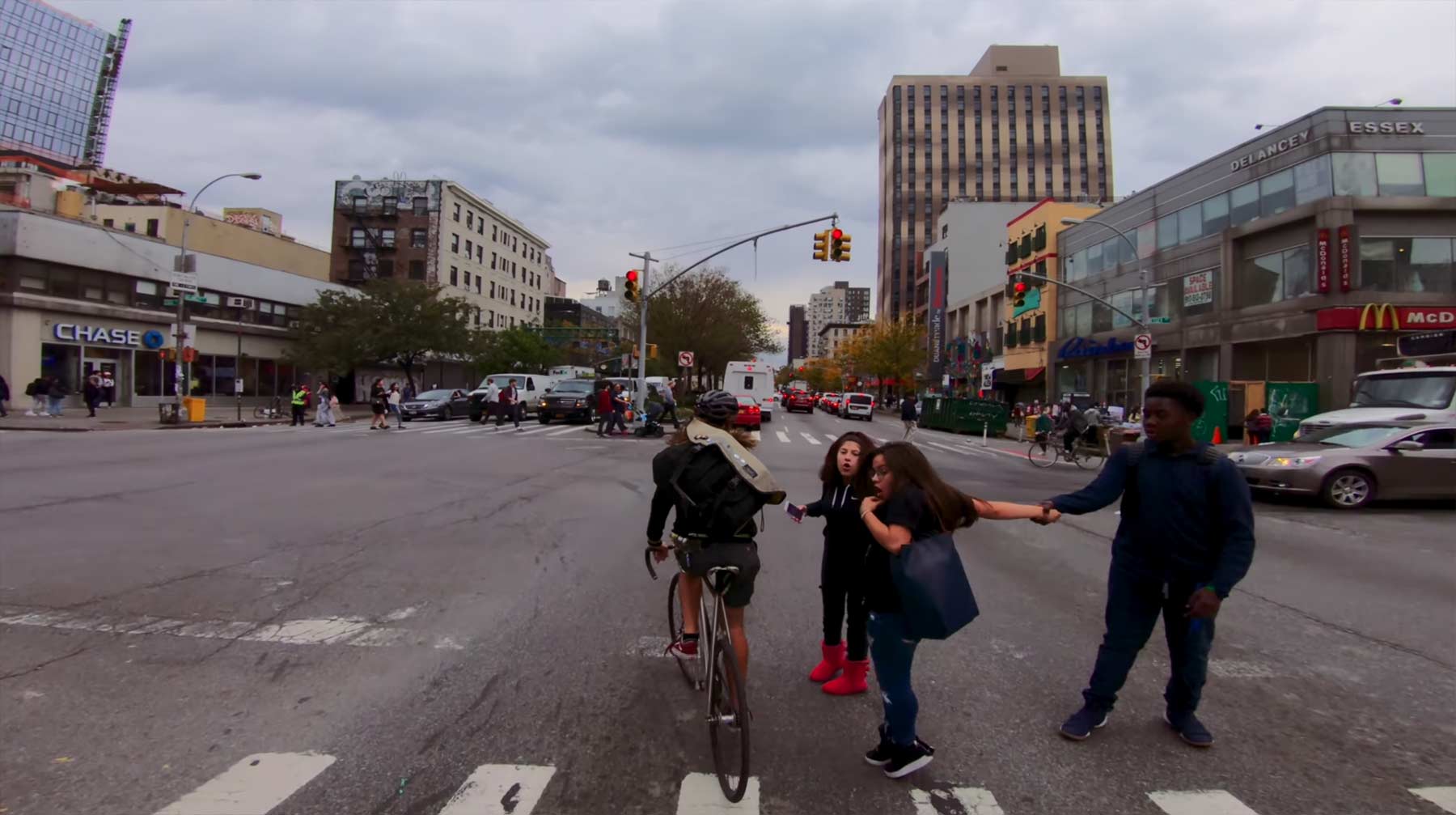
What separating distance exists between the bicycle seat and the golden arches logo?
99.1 ft

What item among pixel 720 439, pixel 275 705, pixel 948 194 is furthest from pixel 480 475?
pixel 948 194

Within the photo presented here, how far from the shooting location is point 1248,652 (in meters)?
5.05

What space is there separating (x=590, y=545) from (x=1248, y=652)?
5475 millimetres

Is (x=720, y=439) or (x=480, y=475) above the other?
(x=720, y=439)

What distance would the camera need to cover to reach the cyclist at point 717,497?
11.5ft

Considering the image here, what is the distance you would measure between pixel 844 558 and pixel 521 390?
29907 mm

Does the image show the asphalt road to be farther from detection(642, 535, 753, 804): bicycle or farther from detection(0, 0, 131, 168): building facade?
detection(0, 0, 131, 168): building facade

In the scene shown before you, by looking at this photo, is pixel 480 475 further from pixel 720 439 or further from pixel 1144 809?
pixel 1144 809

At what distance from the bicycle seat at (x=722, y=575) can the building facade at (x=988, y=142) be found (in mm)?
97264

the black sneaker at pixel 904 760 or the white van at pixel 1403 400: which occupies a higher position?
the white van at pixel 1403 400

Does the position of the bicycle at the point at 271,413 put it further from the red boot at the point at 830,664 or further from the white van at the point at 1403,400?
the white van at the point at 1403,400

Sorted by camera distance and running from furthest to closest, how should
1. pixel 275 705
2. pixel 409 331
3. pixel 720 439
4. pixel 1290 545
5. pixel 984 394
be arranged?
pixel 984 394 < pixel 409 331 < pixel 1290 545 < pixel 275 705 < pixel 720 439

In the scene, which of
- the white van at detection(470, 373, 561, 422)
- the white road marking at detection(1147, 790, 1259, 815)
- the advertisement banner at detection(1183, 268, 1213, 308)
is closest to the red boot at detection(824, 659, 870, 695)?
the white road marking at detection(1147, 790, 1259, 815)

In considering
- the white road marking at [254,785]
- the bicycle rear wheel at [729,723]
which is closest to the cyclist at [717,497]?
the bicycle rear wheel at [729,723]
